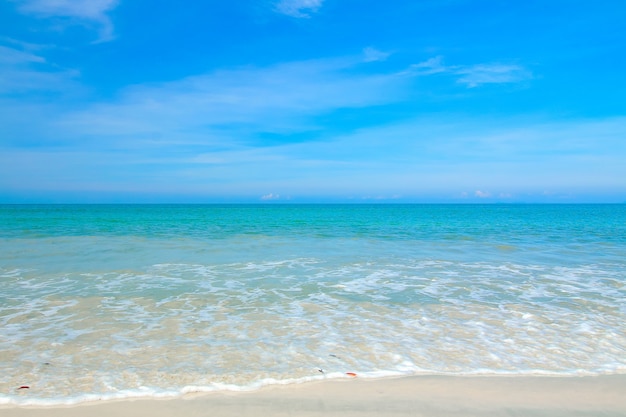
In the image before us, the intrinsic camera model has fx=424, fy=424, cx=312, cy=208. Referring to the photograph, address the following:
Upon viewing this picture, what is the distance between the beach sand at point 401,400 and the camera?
148 inches

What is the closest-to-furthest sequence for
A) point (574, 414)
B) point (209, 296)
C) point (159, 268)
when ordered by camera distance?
point (574, 414) → point (209, 296) → point (159, 268)

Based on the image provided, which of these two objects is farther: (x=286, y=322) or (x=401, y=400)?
(x=286, y=322)

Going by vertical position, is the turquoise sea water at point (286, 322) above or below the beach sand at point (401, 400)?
A: above

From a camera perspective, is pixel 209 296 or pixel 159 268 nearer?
pixel 209 296

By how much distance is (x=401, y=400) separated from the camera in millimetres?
3998

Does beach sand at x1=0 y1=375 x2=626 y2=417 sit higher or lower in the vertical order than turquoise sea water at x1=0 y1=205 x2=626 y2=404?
lower

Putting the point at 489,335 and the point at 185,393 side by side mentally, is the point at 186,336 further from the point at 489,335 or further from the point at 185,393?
the point at 489,335

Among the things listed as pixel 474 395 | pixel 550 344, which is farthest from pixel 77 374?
pixel 550 344

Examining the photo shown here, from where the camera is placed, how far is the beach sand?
12.3 feet

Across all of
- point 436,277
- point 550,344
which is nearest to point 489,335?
point 550,344

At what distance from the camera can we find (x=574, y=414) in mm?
3736

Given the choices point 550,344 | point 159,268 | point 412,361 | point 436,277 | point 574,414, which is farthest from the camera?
point 159,268

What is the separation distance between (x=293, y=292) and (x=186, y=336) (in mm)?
3241

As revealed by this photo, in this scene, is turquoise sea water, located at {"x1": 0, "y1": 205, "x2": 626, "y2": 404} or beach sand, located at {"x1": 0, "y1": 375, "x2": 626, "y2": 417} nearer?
beach sand, located at {"x1": 0, "y1": 375, "x2": 626, "y2": 417}
